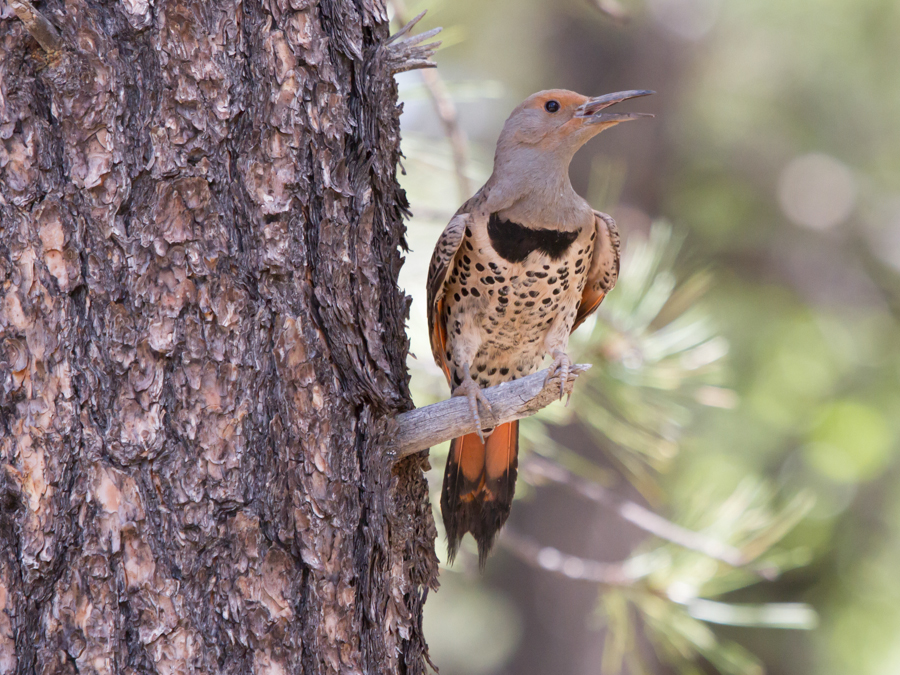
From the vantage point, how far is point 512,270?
2.43 meters

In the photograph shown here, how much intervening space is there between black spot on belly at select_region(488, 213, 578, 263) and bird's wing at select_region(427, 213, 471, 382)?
3.8 inches

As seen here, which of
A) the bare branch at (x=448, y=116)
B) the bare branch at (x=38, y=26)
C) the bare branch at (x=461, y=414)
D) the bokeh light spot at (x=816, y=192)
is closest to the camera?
the bare branch at (x=38, y=26)

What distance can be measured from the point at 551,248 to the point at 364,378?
1.05 m

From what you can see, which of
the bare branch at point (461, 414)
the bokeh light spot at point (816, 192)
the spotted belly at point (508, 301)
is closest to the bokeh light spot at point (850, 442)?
the bokeh light spot at point (816, 192)

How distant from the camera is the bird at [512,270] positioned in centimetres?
230

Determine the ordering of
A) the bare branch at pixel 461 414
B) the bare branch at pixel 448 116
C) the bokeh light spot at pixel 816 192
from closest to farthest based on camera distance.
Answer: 1. the bare branch at pixel 461 414
2. the bare branch at pixel 448 116
3. the bokeh light spot at pixel 816 192

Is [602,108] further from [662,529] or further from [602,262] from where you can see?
[662,529]

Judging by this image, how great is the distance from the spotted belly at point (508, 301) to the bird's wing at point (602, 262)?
71 millimetres

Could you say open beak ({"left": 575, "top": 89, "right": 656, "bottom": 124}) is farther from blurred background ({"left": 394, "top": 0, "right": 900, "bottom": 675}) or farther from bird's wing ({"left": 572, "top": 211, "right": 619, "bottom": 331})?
blurred background ({"left": 394, "top": 0, "right": 900, "bottom": 675})

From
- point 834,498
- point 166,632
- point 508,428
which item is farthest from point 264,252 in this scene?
point 834,498

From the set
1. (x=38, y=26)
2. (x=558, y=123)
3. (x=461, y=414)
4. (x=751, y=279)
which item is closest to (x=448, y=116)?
(x=558, y=123)

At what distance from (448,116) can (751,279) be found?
154 inches

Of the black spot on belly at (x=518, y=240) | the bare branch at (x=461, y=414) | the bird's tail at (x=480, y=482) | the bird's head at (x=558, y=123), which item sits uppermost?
the bird's head at (x=558, y=123)

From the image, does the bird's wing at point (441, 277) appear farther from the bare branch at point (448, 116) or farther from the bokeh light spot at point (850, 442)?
the bokeh light spot at point (850, 442)
